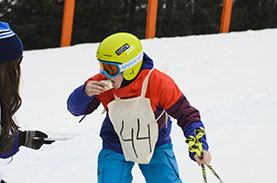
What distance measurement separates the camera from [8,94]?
1.82 m

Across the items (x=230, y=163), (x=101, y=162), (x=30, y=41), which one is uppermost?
(x=101, y=162)

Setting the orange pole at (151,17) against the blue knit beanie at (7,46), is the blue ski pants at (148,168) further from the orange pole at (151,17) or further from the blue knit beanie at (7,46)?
the orange pole at (151,17)

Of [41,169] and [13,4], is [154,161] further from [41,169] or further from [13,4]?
[13,4]

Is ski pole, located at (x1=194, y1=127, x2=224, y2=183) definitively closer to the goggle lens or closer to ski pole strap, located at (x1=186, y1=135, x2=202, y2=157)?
ski pole strap, located at (x1=186, y1=135, x2=202, y2=157)

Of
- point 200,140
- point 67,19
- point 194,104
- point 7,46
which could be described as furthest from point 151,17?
point 7,46

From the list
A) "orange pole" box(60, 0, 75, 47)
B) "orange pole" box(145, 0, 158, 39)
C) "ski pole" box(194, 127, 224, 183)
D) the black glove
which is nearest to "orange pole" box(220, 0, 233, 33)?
"orange pole" box(145, 0, 158, 39)

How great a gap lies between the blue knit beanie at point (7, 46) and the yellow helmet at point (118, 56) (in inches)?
22.3

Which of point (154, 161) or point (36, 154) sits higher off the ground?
point (154, 161)

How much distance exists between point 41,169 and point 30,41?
6227 millimetres

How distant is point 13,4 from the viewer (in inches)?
360

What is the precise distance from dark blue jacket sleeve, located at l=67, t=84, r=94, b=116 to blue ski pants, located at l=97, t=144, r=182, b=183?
295 millimetres

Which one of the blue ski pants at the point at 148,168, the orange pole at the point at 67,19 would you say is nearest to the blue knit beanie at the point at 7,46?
the blue ski pants at the point at 148,168

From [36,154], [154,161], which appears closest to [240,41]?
[36,154]

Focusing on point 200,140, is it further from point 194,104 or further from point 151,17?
point 151,17
